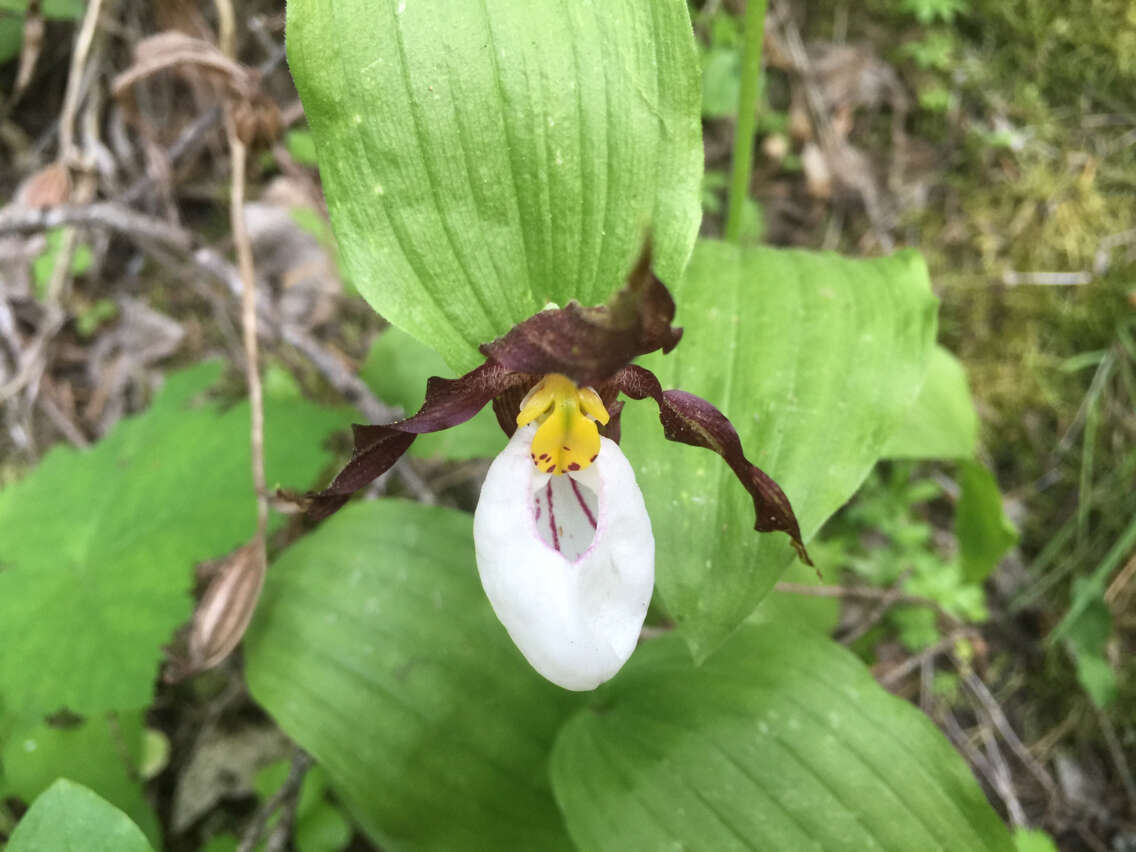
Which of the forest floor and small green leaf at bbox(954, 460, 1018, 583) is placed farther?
the forest floor

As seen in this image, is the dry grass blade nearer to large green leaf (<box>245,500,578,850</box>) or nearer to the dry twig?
large green leaf (<box>245,500,578,850</box>)

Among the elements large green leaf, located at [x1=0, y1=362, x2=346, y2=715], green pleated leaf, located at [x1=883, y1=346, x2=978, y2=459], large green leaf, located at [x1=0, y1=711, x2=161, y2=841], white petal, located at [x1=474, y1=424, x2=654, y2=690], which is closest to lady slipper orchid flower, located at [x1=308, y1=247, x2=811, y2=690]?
white petal, located at [x1=474, y1=424, x2=654, y2=690]

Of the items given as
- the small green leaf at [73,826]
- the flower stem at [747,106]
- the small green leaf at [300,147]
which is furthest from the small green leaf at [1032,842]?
the small green leaf at [300,147]

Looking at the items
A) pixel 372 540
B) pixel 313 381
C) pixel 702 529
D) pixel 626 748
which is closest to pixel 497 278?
pixel 702 529

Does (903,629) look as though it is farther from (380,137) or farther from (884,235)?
(380,137)

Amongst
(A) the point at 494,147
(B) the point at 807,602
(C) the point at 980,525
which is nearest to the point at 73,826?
(A) the point at 494,147

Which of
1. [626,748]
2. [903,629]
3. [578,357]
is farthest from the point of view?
[903,629]
